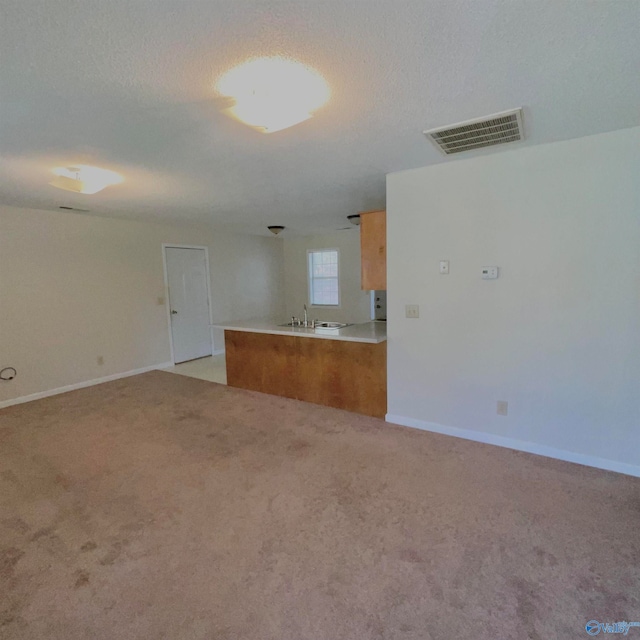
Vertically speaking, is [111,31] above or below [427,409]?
above

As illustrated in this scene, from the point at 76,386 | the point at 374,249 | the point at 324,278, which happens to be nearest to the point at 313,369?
the point at 374,249

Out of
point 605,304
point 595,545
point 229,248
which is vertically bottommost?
point 595,545

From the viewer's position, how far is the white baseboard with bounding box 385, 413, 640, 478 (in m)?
2.45

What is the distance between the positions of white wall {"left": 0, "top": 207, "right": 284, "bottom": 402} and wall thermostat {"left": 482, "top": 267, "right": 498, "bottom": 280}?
4.64 meters

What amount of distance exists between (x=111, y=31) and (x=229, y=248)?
539cm

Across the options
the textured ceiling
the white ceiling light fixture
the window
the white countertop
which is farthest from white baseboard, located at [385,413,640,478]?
the window

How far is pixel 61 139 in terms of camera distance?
2.21 meters

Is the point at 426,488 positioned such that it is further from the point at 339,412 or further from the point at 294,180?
the point at 294,180

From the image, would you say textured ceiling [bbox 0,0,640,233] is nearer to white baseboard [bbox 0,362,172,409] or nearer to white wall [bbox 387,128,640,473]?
white wall [bbox 387,128,640,473]

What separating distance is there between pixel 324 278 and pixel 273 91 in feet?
18.6

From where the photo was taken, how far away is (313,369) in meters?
3.92

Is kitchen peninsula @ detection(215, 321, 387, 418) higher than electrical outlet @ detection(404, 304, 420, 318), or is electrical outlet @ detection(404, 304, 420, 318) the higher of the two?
electrical outlet @ detection(404, 304, 420, 318)

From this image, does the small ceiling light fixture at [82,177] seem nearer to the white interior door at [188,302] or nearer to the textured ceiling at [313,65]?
the textured ceiling at [313,65]

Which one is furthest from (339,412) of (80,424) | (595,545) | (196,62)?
(196,62)
